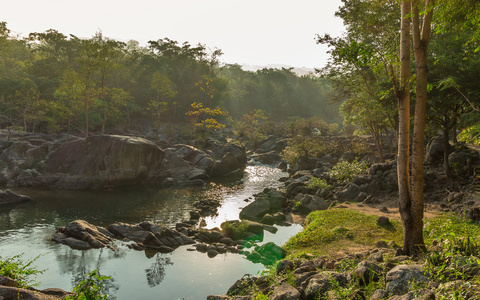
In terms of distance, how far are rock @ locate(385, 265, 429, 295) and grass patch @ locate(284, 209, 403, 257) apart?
5398 millimetres

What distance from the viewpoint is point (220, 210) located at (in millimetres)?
22906

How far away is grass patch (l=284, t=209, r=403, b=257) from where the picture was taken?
12.5 metres

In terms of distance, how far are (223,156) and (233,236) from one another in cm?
2315

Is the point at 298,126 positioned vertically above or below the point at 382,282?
above

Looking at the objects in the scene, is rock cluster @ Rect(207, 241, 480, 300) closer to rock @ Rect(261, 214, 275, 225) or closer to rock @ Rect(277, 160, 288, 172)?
rock @ Rect(261, 214, 275, 225)

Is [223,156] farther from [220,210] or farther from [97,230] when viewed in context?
[97,230]

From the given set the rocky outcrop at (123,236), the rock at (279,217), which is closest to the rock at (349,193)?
the rock at (279,217)

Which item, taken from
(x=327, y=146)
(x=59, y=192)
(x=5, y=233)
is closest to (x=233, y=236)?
(x=5, y=233)

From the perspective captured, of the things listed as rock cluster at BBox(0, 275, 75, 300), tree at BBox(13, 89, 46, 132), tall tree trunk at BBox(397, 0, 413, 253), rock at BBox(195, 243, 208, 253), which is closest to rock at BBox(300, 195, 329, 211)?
rock at BBox(195, 243, 208, 253)

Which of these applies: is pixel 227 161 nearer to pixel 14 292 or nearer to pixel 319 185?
pixel 319 185

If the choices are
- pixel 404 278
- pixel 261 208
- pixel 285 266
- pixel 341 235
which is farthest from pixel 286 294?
pixel 261 208

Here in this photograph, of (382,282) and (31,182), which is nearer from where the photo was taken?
(382,282)

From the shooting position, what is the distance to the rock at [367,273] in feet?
23.4

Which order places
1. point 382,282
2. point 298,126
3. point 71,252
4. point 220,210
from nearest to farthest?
point 382,282
point 71,252
point 220,210
point 298,126
